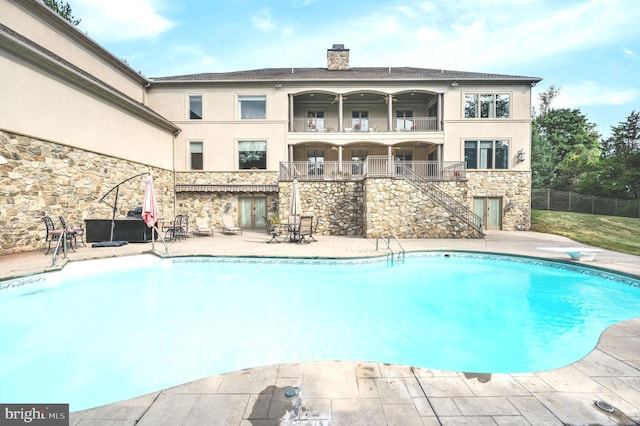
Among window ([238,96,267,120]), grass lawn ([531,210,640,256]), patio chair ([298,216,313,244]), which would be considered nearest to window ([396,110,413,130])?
window ([238,96,267,120])

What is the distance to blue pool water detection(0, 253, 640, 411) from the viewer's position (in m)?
3.93

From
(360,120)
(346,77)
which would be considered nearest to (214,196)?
(360,120)

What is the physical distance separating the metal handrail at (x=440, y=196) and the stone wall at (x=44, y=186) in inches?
517

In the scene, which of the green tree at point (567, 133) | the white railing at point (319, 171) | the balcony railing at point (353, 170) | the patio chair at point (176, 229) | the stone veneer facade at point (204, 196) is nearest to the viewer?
the stone veneer facade at point (204, 196)

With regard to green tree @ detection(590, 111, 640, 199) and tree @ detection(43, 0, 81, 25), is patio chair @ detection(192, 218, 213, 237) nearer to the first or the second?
tree @ detection(43, 0, 81, 25)

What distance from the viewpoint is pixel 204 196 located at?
1745 centimetres

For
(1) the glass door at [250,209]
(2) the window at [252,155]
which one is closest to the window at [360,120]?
(2) the window at [252,155]

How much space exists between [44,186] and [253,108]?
11.2 m

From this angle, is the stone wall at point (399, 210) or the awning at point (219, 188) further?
the awning at point (219, 188)

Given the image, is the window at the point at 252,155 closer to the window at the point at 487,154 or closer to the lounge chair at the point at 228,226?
the lounge chair at the point at 228,226

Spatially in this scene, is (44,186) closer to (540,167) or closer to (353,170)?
(353,170)

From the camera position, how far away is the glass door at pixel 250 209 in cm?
1759

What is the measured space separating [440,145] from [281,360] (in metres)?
16.8

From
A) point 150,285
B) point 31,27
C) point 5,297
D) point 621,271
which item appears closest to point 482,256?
point 621,271
